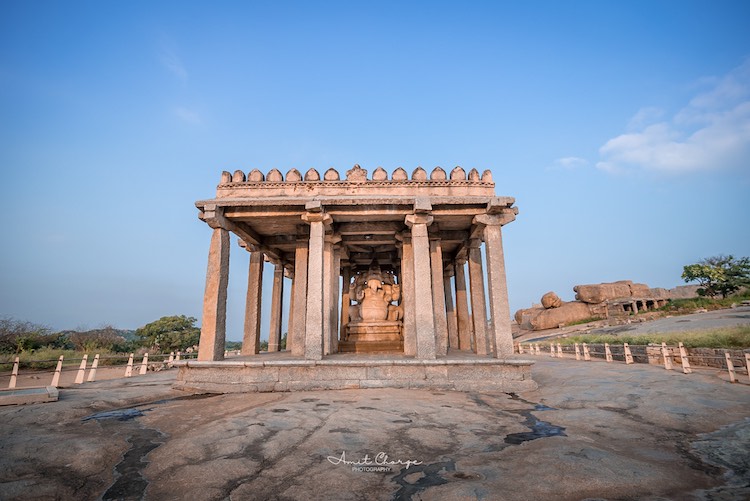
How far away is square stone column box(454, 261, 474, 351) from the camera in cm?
1633

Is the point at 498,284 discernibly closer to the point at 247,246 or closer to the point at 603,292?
the point at 247,246

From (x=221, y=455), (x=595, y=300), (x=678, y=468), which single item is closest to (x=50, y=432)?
(x=221, y=455)

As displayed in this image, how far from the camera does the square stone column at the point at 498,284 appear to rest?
10.1 meters

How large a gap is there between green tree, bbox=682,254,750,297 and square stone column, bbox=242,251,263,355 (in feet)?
190

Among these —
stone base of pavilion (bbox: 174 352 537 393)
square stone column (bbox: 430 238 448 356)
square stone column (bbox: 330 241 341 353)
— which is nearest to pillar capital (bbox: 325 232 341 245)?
square stone column (bbox: 330 241 341 353)

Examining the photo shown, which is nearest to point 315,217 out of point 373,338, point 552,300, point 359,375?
point 359,375

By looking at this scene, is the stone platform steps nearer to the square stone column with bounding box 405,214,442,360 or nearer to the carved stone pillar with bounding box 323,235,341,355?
the carved stone pillar with bounding box 323,235,341,355

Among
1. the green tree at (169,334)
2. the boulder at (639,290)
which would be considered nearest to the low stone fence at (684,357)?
the green tree at (169,334)

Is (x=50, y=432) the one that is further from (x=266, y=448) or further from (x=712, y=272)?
(x=712, y=272)

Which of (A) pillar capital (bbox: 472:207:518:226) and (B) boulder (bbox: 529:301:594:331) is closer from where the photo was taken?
(A) pillar capital (bbox: 472:207:518:226)

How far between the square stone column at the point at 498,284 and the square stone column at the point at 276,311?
10256 millimetres

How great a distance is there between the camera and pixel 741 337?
15273mm

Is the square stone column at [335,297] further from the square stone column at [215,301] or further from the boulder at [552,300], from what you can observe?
the boulder at [552,300]

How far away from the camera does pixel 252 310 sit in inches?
574
